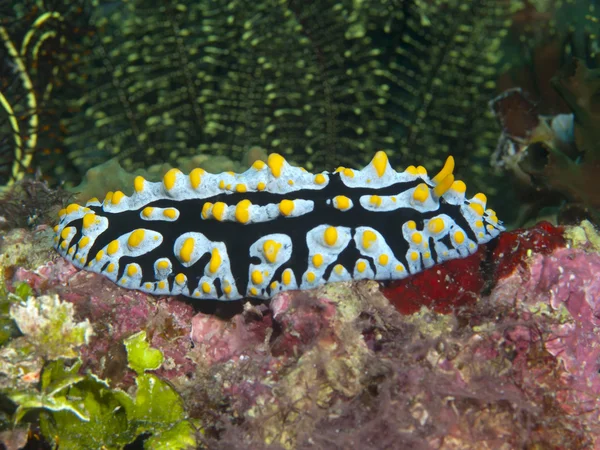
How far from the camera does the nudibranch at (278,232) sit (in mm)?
2645

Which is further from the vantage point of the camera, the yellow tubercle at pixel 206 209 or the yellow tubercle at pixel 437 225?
the yellow tubercle at pixel 206 209

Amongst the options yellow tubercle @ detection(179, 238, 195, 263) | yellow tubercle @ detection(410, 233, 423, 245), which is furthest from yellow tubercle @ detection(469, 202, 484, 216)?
yellow tubercle @ detection(179, 238, 195, 263)

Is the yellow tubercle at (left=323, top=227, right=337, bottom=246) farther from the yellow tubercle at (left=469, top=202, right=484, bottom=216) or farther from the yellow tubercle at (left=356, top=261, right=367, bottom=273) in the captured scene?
the yellow tubercle at (left=469, top=202, right=484, bottom=216)

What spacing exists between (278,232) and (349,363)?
90cm

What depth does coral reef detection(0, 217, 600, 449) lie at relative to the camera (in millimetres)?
2018

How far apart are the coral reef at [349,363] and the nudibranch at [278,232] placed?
0.38 feet

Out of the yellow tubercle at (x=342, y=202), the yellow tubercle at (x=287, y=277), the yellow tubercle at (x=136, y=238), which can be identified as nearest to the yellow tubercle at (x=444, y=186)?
the yellow tubercle at (x=342, y=202)

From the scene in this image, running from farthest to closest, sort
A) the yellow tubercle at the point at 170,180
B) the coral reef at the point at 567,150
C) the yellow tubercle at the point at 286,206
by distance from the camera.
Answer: the coral reef at the point at 567,150, the yellow tubercle at the point at 170,180, the yellow tubercle at the point at 286,206

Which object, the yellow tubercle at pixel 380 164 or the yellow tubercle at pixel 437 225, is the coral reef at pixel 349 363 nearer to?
the yellow tubercle at pixel 437 225

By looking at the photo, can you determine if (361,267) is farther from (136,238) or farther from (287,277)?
(136,238)

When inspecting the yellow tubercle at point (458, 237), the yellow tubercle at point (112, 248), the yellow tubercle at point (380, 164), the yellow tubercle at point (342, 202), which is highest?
the yellow tubercle at point (380, 164)

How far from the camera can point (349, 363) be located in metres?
2.22

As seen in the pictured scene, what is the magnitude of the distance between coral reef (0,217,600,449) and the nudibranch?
0.11m

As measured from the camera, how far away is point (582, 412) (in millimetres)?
2131
